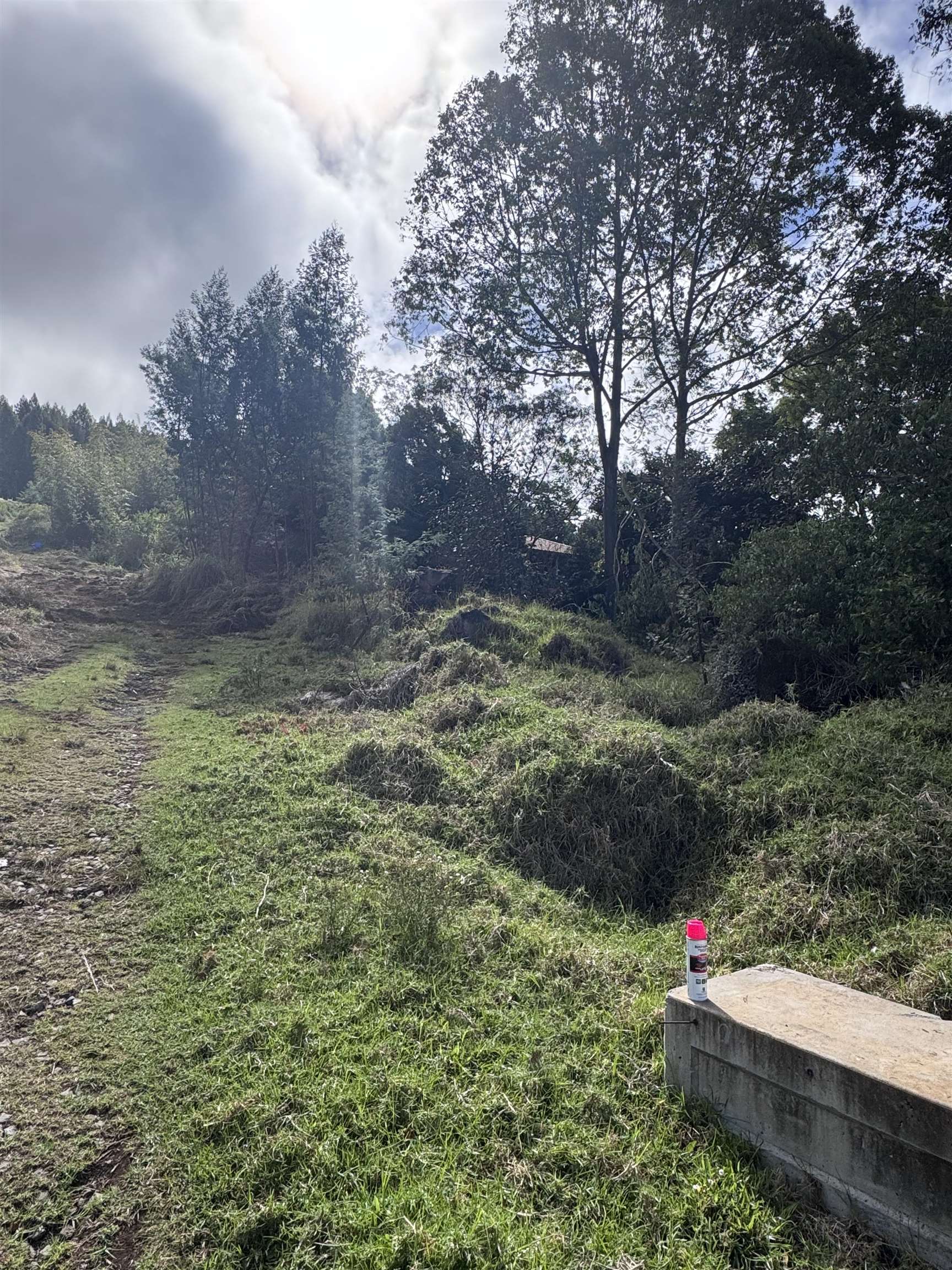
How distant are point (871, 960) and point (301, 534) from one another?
75.7 ft

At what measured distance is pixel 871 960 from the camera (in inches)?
149

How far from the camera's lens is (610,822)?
5.98m

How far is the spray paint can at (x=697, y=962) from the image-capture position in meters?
3.17

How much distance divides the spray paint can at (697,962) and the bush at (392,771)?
398cm

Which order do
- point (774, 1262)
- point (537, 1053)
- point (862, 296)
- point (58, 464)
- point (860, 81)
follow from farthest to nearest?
point (58, 464)
point (862, 296)
point (860, 81)
point (537, 1053)
point (774, 1262)

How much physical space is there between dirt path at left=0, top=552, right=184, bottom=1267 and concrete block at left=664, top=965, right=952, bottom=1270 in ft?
7.87

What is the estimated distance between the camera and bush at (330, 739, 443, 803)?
7.03 meters

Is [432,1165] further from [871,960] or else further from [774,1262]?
[871,960]

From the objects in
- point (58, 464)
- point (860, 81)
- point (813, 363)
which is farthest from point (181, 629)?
point (58, 464)

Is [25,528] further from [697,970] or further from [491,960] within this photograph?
[697,970]

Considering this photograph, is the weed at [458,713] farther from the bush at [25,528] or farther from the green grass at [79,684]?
the bush at [25,528]

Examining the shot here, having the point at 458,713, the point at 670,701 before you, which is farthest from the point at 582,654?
the point at 458,713

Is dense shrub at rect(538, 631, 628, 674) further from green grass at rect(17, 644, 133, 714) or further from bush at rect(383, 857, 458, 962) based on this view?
green grass at rect(17, 644, 133, 714)

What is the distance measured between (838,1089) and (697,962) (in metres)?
0.73
